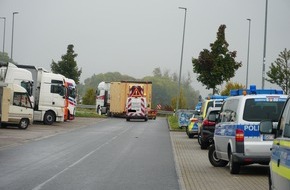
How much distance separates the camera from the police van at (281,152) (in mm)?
7012

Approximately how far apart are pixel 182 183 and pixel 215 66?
30.5 meters

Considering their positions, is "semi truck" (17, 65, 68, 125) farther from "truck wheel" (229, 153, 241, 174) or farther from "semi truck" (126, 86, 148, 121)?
"truck wheel" (229, 153, 241, 174)

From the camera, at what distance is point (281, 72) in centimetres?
4634

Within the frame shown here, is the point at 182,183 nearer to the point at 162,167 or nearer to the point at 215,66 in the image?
the point at 162,167

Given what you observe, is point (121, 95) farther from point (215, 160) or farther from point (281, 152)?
point (281, 152)

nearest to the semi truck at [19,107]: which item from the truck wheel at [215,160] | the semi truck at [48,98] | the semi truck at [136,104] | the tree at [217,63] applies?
the semi truck at [48,98]

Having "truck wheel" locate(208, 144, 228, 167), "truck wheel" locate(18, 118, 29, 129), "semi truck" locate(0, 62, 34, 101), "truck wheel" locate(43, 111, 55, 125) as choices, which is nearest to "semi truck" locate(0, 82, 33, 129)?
"truck wheel" locate(18, 118, 29, 129)

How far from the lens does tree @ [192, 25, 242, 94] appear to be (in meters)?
43.3

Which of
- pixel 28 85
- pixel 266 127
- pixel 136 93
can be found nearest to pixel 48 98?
pixel 28 85

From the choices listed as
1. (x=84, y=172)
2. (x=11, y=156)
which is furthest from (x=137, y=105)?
(x=84, y=172)

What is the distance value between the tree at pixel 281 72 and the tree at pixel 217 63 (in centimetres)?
391

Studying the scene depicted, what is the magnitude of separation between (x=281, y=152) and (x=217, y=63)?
36.1 m

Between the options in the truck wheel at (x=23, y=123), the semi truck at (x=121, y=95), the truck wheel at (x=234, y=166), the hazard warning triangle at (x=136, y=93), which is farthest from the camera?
the semi truck at (x=121, y=95)

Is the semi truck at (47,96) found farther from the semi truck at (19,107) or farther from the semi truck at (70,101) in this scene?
the semi truck at (19,107)
